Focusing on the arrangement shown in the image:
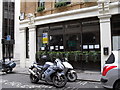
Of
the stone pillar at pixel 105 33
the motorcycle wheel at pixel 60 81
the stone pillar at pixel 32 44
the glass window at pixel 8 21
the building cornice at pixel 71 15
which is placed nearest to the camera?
the motorcycle wheel at pixel 60 81

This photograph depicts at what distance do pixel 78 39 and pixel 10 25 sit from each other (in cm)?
1890

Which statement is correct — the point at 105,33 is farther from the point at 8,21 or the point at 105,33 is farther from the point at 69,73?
the point at 8,21

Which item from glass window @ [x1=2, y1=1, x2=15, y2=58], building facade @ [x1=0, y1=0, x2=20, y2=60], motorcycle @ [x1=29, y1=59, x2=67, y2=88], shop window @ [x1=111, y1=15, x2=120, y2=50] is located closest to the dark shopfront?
shop window @ [x1=111, y1=15, x2=120, y2=50]

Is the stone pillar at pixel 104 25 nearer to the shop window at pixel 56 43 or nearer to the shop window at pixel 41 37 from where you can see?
the shop window at pixel 56 43

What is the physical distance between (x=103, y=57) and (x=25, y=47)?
7934mm

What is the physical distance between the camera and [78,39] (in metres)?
10.6

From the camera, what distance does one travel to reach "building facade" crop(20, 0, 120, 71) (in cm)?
917

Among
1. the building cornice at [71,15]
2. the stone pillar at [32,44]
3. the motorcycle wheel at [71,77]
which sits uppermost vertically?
the building cornice at [71,15]

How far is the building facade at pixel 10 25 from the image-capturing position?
24.3 metres

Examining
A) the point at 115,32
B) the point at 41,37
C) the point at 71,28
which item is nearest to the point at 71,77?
the point at 115,32

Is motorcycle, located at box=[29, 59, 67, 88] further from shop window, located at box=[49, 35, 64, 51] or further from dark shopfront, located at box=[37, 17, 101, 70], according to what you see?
shop window, located at box=[49, 35, 64, 51]

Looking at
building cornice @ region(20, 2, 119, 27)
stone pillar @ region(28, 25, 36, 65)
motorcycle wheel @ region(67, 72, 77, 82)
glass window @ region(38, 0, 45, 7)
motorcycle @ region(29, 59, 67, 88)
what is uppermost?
glass window @ region(38, 0, 45, 7)

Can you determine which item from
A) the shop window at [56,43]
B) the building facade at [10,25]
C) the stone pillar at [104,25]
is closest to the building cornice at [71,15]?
the stone pillar at [104,25]

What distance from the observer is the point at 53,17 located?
11562mm
